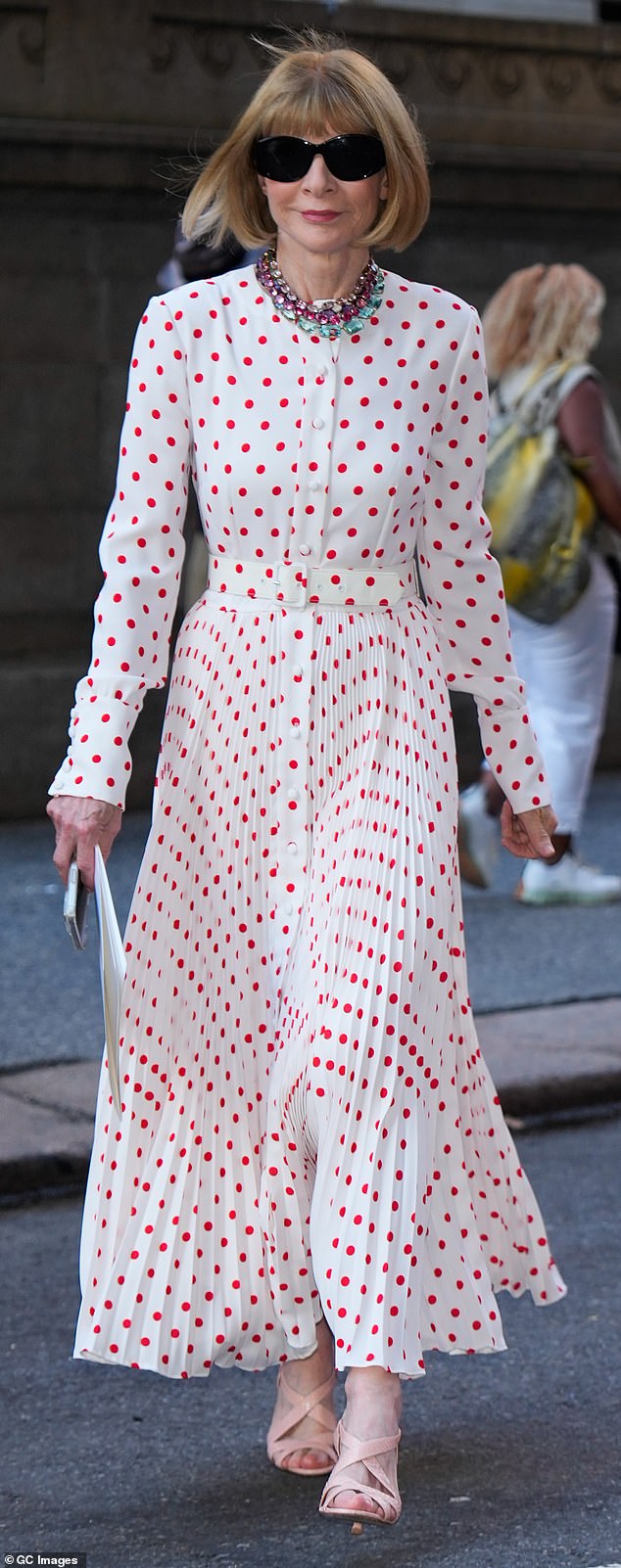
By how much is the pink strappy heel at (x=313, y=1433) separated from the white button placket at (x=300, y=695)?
685 mm

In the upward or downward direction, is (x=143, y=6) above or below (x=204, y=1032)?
above

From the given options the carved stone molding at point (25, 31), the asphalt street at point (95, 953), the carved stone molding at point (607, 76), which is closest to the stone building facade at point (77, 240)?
the carved stone molding at point (25, 31)

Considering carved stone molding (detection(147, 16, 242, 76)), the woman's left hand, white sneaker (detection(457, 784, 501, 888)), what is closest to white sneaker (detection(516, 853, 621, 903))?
white sneaker (detection(457, 784, 501, 888))

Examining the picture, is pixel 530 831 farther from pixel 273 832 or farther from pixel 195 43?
pixel 195 43

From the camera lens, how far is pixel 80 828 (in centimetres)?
347

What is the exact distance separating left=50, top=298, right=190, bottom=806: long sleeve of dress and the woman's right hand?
18 mm

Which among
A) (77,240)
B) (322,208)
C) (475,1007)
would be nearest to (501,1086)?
(475,1007)

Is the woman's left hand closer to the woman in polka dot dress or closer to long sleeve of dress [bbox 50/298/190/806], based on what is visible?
the woman in polka dot dress

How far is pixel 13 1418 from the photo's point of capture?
13.3ft

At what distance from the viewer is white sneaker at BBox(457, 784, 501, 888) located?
8445 millimetres

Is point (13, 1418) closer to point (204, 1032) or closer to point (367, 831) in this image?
point (204, 1032)

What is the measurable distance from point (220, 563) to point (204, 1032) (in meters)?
0.70

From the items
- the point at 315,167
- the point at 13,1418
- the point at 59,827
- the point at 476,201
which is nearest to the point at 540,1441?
the point at 13,1418

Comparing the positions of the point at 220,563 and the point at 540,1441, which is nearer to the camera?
the point at 220,563
